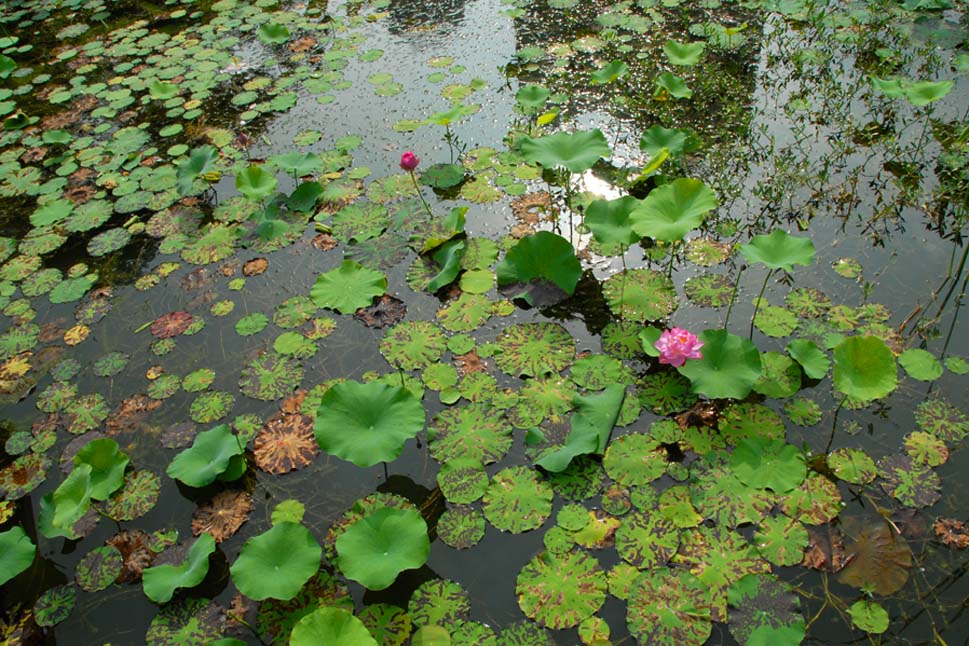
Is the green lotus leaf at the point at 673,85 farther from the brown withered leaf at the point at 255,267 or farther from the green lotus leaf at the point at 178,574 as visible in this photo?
the green lotus leaf at the point at 178,574

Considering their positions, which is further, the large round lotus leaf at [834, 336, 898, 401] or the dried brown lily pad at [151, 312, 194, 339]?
the dried brown lily pad at [151, 312, 194, 339]

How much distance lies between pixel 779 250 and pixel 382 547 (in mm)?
1917

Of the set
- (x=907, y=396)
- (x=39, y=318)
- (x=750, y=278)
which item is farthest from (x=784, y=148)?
(x=39, y=318)

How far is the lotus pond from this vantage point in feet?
7.52

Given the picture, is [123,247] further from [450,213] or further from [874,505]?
[874,505]

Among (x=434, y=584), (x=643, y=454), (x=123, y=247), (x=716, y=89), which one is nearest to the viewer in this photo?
(x=434, y=584)

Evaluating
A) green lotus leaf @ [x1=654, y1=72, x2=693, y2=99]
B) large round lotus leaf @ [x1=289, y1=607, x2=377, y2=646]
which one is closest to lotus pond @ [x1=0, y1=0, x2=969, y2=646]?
large round lotus leaf @ [x1=289, y1=607, x2=377, y2=646]

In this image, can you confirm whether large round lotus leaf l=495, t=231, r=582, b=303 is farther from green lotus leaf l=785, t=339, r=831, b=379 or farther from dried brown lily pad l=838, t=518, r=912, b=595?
dried brown lily pad l=838, t=518, r=912, b=595

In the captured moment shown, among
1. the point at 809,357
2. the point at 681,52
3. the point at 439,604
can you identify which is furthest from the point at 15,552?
the point at 681,52

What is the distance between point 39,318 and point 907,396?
406 centimetres

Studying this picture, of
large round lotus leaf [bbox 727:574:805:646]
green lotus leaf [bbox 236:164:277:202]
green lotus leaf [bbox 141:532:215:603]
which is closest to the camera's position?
large round lotus leaf [bbox 727:574:805:646]

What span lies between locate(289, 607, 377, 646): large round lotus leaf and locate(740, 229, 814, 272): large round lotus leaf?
1.96m

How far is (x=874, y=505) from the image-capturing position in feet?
7.80

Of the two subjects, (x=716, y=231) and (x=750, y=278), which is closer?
(x=750, y=278)
